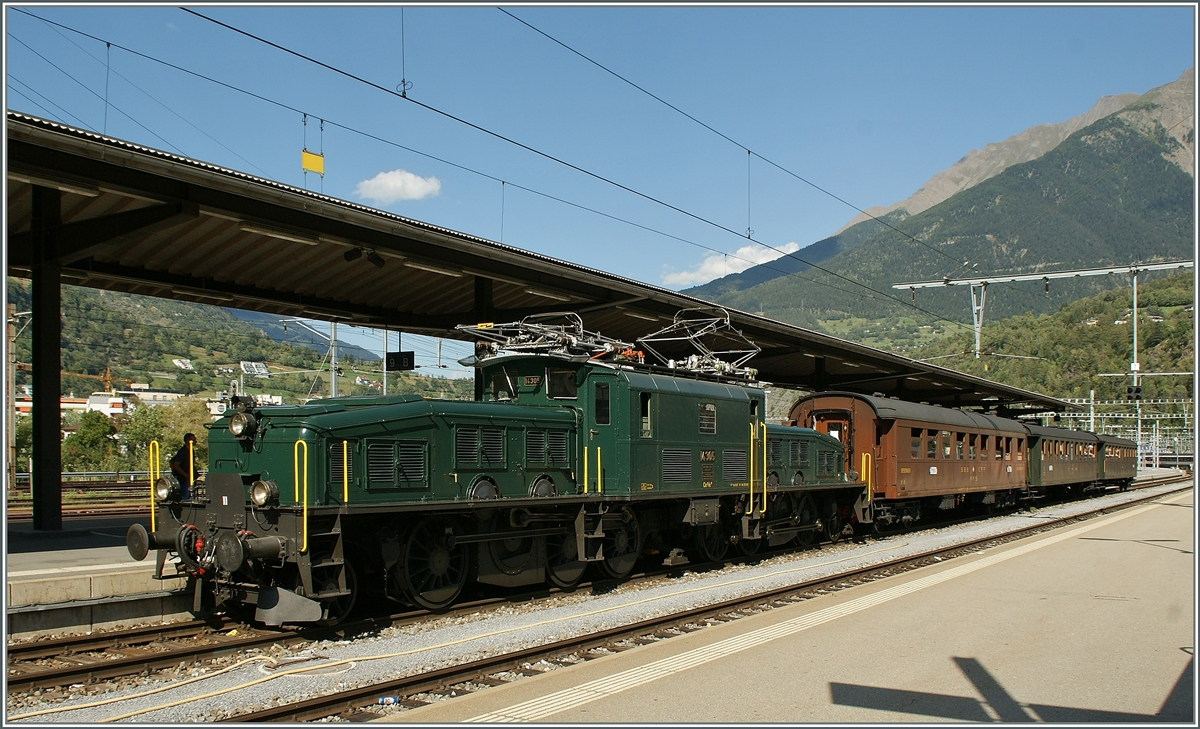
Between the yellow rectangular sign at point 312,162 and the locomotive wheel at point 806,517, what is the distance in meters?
11.7

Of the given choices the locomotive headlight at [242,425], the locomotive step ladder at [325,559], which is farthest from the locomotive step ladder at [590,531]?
the locomotive headlight at [242,425]

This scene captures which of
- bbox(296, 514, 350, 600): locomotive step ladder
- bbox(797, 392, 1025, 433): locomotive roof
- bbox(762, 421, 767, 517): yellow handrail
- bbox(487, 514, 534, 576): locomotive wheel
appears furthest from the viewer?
bbox(797, 392, 1025, 433): locomotive roof

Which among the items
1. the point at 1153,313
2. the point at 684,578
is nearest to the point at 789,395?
the point at 1153,313

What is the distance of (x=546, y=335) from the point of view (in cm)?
1306

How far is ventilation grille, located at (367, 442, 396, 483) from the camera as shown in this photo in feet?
32.7

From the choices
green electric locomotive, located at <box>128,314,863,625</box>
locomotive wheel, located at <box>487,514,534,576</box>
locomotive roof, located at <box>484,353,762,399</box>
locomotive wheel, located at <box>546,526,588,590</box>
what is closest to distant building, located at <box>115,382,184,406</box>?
locomotive roof, located at <box>484,353,762,399</box>

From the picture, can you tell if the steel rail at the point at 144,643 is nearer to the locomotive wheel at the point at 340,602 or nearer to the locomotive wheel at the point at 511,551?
the locomotive wheel at the point at 340,602

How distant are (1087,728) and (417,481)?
7359mm

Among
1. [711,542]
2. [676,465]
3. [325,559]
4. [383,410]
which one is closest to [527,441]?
[383,410]

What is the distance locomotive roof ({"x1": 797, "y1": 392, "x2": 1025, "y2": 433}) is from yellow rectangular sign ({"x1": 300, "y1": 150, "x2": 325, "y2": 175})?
13.4 m

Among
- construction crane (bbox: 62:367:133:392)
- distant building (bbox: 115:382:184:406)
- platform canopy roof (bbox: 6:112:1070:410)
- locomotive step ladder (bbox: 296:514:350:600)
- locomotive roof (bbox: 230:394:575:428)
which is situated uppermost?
construction crane (bbox: 62:367:133:392)

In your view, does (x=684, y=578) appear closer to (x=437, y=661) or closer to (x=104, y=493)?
(x=437, y=661)

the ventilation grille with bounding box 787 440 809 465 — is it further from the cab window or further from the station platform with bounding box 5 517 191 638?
the station platform with bounding box 5 517 191 638

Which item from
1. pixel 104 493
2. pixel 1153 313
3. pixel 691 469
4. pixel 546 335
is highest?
pixel 1153 313
